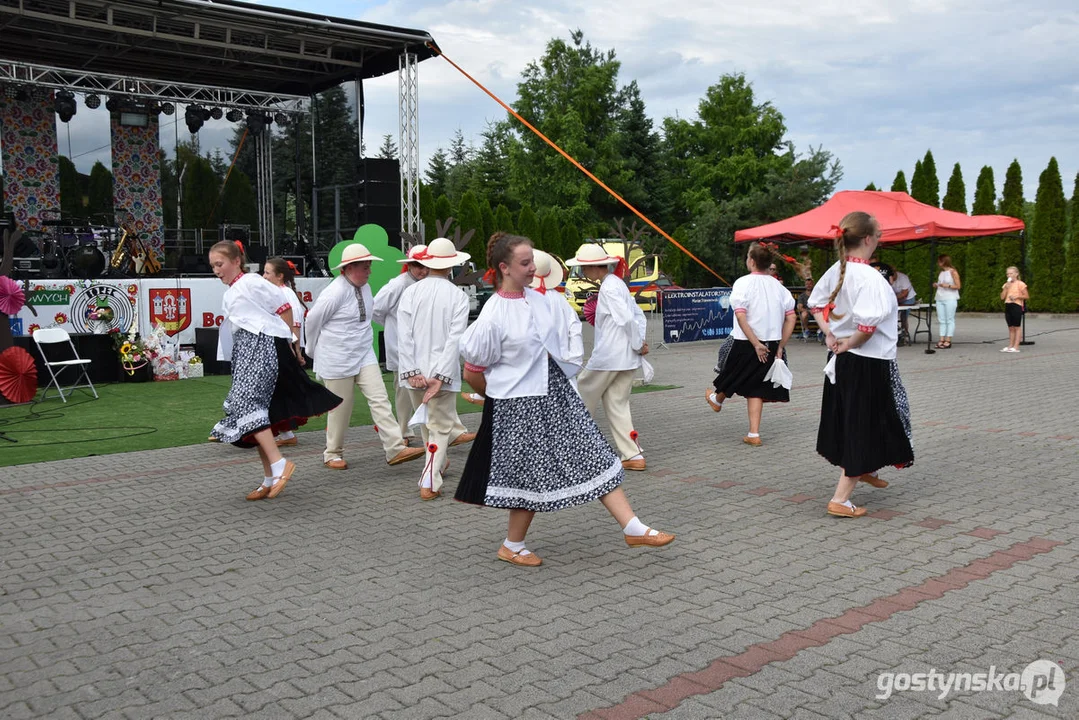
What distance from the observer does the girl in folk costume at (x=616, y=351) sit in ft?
23.7

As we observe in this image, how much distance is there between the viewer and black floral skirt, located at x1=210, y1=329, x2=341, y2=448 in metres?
6.31

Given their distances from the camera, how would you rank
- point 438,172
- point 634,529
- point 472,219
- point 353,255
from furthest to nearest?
point 438,172
point 472,219
point 353,255
point 634,529

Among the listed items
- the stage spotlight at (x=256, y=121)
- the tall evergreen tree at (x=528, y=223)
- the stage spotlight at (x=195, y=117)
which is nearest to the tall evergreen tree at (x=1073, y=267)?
the tall evergreen tree at (x=528, y=223)

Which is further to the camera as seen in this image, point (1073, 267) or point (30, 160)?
point (1073, 267)

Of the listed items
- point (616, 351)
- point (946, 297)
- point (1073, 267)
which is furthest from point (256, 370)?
point (1073, 267)

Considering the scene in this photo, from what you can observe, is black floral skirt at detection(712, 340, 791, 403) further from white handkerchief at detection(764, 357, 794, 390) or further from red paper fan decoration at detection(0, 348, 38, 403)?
red paper fan decoration at detection(0, 348, 38, 403)

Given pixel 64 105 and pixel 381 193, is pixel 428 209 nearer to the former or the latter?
pixel 64 105

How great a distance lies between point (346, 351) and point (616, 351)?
2165 mm

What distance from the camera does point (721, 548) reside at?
201 inches

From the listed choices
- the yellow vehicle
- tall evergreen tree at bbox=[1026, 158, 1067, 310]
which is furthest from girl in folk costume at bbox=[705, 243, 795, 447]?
tall evergreen tree at bbox=[1026, 158, 1067, 310]

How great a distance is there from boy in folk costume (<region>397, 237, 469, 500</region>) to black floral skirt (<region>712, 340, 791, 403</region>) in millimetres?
2683

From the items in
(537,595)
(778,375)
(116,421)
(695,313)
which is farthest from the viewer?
(695,313)

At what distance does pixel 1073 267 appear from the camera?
26609 millimetres

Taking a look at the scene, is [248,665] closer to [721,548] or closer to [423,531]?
[423,531]
